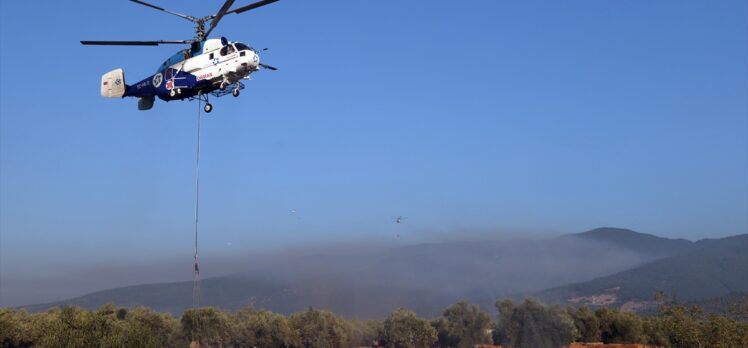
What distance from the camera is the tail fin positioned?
144 ft

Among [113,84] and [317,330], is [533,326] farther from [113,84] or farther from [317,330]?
[113,84]

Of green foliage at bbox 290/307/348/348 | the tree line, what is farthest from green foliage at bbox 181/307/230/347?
green foliage at bbox 290/307/348/348

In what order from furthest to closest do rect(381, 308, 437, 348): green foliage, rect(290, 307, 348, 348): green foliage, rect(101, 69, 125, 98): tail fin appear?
rect(381, 308, 437, 348): green foliage, rect(290, 307, 348, 348): green foliage, rect(101, 69, 125, 98): tail fin

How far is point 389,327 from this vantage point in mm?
105188

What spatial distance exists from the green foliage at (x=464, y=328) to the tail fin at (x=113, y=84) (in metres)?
73.0

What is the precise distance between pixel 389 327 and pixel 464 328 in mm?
10828

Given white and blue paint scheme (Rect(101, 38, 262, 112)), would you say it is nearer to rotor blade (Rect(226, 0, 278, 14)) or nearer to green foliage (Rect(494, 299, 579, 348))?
rotor blade (Rect(226, 0, 278, 14))

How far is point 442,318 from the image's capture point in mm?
110438

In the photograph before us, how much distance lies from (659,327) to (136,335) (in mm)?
56439

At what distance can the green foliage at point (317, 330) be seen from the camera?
326 ft

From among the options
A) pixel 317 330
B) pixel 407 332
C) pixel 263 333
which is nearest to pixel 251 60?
pixel 263 333

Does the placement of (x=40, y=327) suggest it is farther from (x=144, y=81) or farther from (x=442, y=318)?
(x=442, y=318)

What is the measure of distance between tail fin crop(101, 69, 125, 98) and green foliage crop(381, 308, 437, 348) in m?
66.6

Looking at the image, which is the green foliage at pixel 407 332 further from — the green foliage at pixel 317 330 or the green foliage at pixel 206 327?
the green foliage at pixel 206 327
